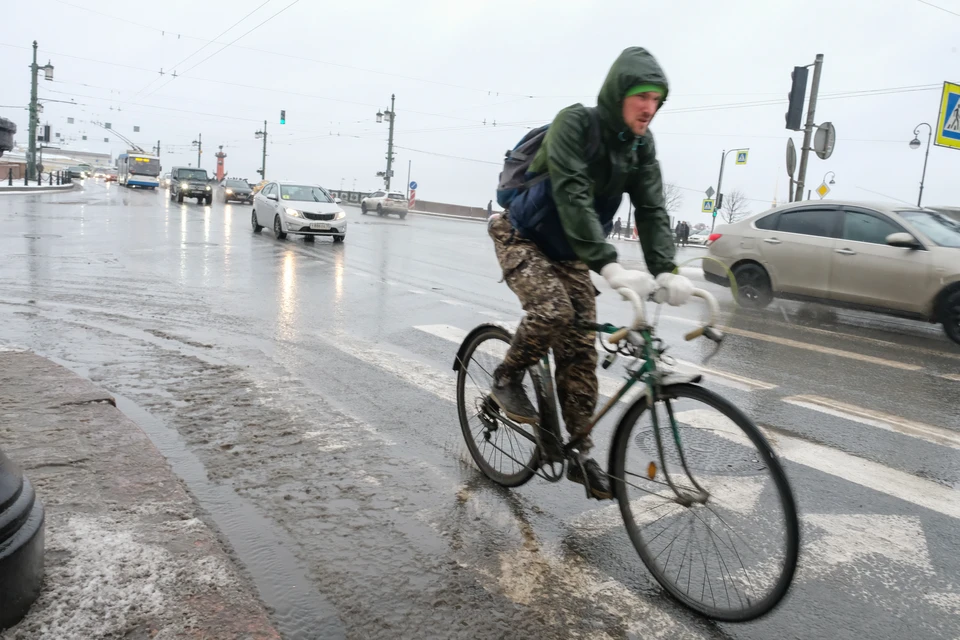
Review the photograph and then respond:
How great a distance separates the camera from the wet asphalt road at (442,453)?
106 inches

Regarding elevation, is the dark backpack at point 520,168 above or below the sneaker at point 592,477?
above

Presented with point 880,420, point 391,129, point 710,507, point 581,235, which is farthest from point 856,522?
point 391,129

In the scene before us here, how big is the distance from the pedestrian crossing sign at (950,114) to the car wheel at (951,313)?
966 centimetres

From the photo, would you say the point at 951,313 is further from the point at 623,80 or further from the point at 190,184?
the point at 190,184

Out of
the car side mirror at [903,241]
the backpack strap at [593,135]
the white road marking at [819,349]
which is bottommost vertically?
the white road marking at [819,349]

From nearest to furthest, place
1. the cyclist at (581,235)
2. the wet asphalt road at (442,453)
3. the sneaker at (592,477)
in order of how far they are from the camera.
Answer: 1. the wet asphalt road at (442,453)
2. the cyclist at (581,235)
3. the sneaker at (592,477)

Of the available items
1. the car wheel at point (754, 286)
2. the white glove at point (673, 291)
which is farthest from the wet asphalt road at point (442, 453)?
the white glove at point (673, 291)

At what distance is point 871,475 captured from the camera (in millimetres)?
4078

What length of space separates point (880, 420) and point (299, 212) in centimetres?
1591

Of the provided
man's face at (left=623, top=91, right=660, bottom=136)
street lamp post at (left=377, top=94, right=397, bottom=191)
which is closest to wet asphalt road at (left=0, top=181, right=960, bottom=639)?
man's face at (left=623, top=91, right=660, bottom=136)

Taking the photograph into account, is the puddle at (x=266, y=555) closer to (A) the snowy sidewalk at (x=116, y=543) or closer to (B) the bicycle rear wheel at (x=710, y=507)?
(A) the snowy sidewalk at (x=116, y=543)

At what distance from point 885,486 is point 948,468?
0.66m

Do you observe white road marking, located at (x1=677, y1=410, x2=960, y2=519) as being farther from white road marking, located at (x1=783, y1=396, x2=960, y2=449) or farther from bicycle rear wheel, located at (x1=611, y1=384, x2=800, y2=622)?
bicycle rear wheel, located at (x1=611, y1=384, x2=800, y2=622)

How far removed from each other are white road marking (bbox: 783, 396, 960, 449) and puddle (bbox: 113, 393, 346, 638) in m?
4.00
